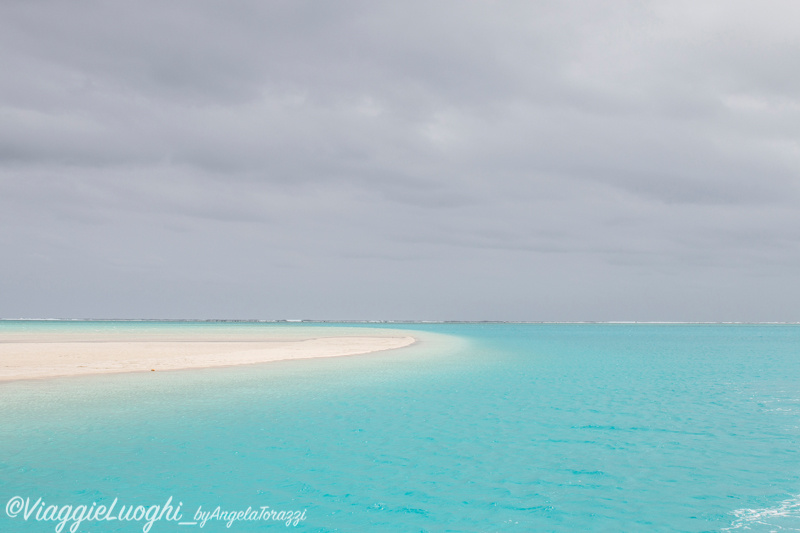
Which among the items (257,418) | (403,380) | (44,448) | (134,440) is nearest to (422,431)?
(257,418)

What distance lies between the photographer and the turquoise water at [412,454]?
1066 centimetres

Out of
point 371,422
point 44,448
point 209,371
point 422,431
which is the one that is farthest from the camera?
point 209,371

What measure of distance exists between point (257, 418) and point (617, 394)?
19.1 m

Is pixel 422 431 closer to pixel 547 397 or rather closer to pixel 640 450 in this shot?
pixel 640 450

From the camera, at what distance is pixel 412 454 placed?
14.9m

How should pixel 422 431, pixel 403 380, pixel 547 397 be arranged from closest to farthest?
pixel 422 431
pixel 547 397
pixel 403 380

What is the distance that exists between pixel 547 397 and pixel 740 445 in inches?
412

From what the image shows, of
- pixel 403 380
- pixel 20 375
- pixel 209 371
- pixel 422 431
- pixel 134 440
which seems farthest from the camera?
pixel 209 371

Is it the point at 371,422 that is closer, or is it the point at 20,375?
the point at 371,422

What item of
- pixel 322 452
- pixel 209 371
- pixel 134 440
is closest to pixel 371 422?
pixel 322 452

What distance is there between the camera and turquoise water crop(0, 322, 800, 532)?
10656mm

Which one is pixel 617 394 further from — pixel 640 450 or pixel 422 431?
pixel 422 431

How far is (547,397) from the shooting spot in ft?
85.0

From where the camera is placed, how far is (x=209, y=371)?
116ft
